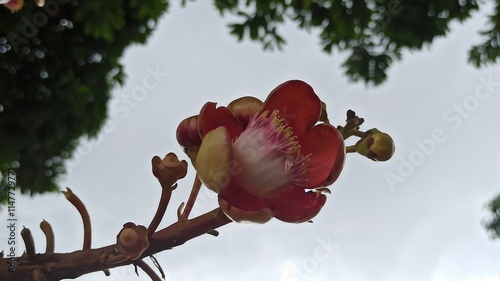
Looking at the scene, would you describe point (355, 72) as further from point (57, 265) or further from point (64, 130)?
point (57, 265)

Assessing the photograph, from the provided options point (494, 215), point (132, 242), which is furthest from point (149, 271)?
point (494, 215)

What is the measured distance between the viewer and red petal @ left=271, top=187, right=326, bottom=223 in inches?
14.4

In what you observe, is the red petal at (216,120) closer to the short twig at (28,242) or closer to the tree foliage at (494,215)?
the short twig at (28,242)

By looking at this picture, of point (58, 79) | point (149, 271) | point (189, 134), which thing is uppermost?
point (58, 79)

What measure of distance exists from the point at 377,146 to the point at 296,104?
6 centimetres

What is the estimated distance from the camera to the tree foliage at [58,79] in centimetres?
261

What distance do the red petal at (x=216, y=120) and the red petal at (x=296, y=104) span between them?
3 cm

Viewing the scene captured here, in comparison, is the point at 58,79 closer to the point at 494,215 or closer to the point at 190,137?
the point at 190,137

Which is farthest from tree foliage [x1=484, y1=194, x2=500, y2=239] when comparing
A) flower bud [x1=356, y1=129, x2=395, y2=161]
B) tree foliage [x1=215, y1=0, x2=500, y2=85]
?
flower bud [x1=356, y1=129, x2=395, y2=161]

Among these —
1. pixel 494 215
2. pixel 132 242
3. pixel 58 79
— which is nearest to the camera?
pixel 132 242

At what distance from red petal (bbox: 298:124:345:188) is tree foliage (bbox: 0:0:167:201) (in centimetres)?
228

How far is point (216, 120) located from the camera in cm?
39

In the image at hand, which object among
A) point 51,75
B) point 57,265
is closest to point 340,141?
point 57,265

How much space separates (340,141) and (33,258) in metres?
0.21
